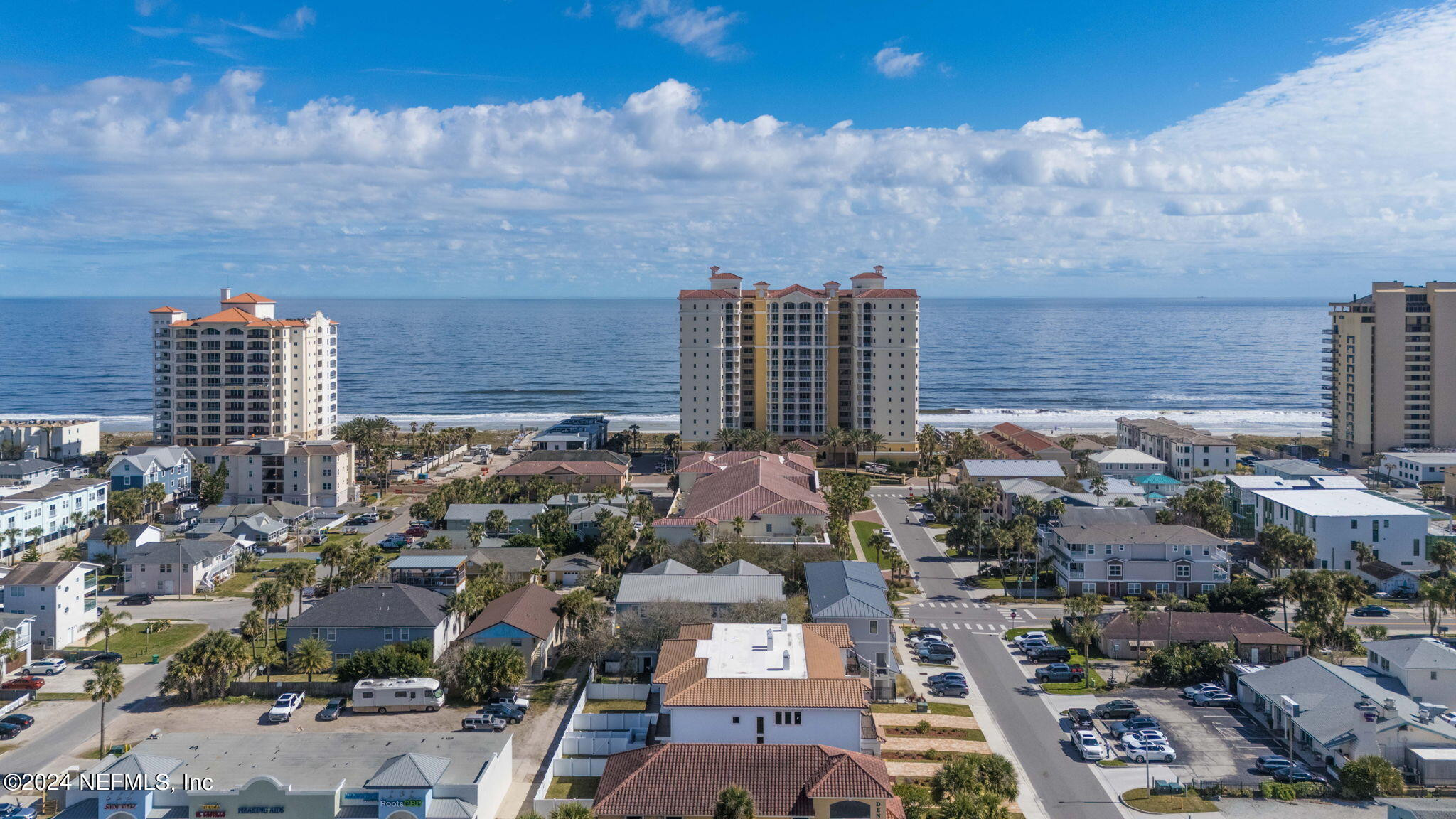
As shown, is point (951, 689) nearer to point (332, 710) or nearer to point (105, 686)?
point (332, 710)

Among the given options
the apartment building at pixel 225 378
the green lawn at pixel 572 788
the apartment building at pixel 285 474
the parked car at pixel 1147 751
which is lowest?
the green lawn at pixel 572 788

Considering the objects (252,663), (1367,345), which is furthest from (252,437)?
(1367,345)

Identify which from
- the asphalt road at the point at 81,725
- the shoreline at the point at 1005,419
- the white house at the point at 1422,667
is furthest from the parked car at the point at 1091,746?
the shoreline at the point at 1005,419

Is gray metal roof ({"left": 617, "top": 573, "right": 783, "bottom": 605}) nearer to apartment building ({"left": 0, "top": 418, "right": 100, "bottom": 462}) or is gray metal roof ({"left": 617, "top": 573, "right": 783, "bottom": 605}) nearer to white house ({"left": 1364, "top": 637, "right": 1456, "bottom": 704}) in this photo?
white house ({"left": 1364, "top": 637, "right": 1456, "bottom": 704})

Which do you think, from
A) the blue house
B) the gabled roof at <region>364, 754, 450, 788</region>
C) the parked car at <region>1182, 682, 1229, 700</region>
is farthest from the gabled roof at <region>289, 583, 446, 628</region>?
the blue house

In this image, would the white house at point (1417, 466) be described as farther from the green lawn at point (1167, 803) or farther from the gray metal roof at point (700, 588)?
the green lawn at point (1167, 803)

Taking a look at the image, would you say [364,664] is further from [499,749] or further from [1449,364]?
[1449,364]

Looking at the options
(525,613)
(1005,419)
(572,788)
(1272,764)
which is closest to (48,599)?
(525,613)
